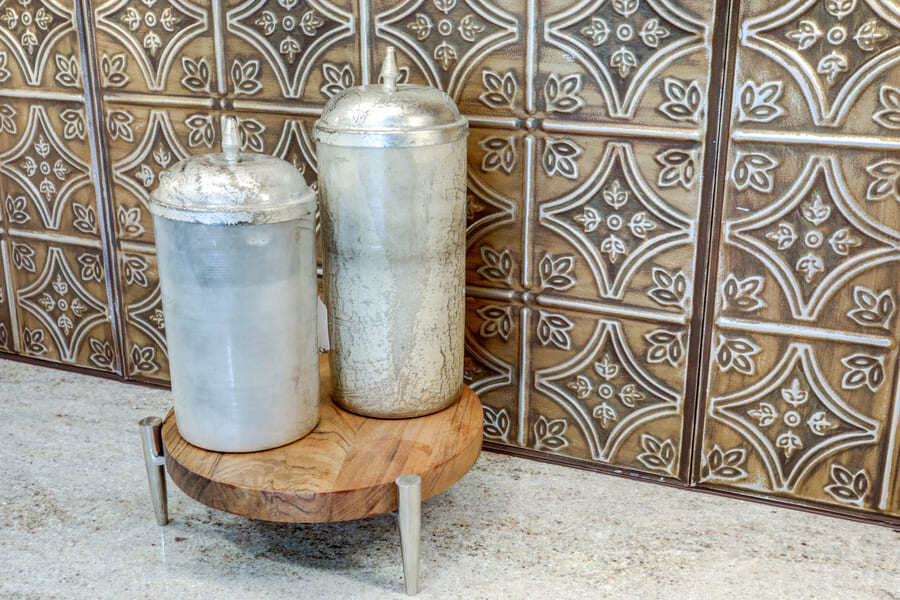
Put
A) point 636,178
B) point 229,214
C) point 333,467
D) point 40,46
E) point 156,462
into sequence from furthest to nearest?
point 40,46
point 636,178
point 156,462
point 333,467
point 229,214

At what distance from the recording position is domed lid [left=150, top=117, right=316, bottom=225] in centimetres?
143

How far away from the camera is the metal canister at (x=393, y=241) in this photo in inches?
61.0

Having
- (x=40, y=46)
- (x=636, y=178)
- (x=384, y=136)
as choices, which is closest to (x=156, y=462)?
(x=384, y=136)

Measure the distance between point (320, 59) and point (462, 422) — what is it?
87 centimetres

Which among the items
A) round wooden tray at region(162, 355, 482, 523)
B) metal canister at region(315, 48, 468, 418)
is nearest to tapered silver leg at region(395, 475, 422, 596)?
round wooden tray at region(162, 355, 482, 523)

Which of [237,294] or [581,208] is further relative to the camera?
[581,208]

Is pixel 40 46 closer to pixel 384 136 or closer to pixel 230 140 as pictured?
pixel 230 140

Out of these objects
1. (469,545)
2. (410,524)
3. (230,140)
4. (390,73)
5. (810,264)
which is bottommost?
(469,545)

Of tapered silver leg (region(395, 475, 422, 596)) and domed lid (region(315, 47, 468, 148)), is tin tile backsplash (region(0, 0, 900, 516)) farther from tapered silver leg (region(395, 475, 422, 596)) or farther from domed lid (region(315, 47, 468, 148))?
tapered silver leg (region(395, 475, 422, 596))

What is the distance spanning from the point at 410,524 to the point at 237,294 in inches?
18.9

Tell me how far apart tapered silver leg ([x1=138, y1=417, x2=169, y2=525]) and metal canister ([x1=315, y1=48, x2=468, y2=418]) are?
13.5 inches

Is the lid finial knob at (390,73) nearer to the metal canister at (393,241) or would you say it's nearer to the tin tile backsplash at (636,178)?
the metal canister at (393,241)

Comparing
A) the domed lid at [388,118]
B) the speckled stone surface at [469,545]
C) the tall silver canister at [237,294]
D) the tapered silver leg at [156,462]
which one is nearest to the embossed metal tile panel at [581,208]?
the speckled stone surface at [469,545]

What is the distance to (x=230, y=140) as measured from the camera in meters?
1.50
